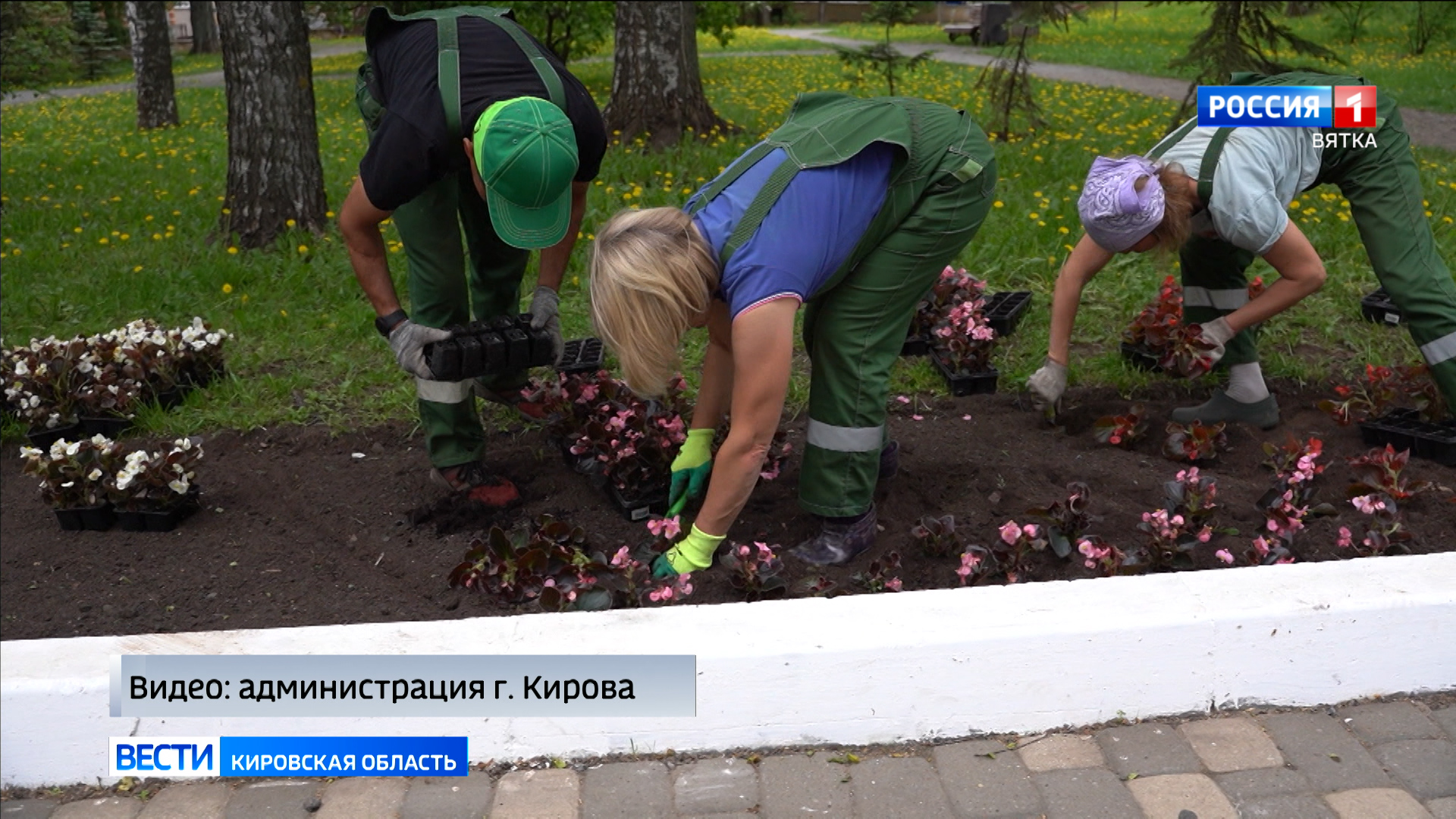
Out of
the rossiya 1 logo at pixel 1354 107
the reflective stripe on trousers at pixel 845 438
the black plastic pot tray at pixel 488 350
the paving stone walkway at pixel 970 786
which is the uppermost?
the rossiya 1 logo at pixel 1354 107

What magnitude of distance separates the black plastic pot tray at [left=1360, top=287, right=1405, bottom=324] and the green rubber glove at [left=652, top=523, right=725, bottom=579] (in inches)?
130

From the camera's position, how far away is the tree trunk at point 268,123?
20.0 feet

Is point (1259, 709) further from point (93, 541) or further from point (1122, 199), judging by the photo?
point (93, 541)

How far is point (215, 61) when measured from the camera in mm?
22141

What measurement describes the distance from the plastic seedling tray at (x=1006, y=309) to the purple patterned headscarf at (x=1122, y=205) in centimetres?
124

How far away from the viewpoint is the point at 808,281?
2.70 metres

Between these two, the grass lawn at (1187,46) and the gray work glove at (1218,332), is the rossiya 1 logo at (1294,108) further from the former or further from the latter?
the grass lawn at (1187,46)

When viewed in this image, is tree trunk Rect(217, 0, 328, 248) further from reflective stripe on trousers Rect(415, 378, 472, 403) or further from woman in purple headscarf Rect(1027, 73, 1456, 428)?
woman in purple headscarf Rect(1027, 73, 1456, 428)

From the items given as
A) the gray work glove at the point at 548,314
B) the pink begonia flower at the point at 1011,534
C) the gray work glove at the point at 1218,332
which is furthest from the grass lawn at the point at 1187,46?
the pink begonia flower at the point at 1011,534

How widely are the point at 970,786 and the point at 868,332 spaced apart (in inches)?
46.1

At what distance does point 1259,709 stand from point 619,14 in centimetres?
698

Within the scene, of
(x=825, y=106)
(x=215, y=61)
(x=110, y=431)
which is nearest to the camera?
(x=825, y=106)

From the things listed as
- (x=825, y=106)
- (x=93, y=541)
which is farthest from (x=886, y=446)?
(x=93, y=541)

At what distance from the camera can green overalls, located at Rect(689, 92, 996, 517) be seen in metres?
2.91
